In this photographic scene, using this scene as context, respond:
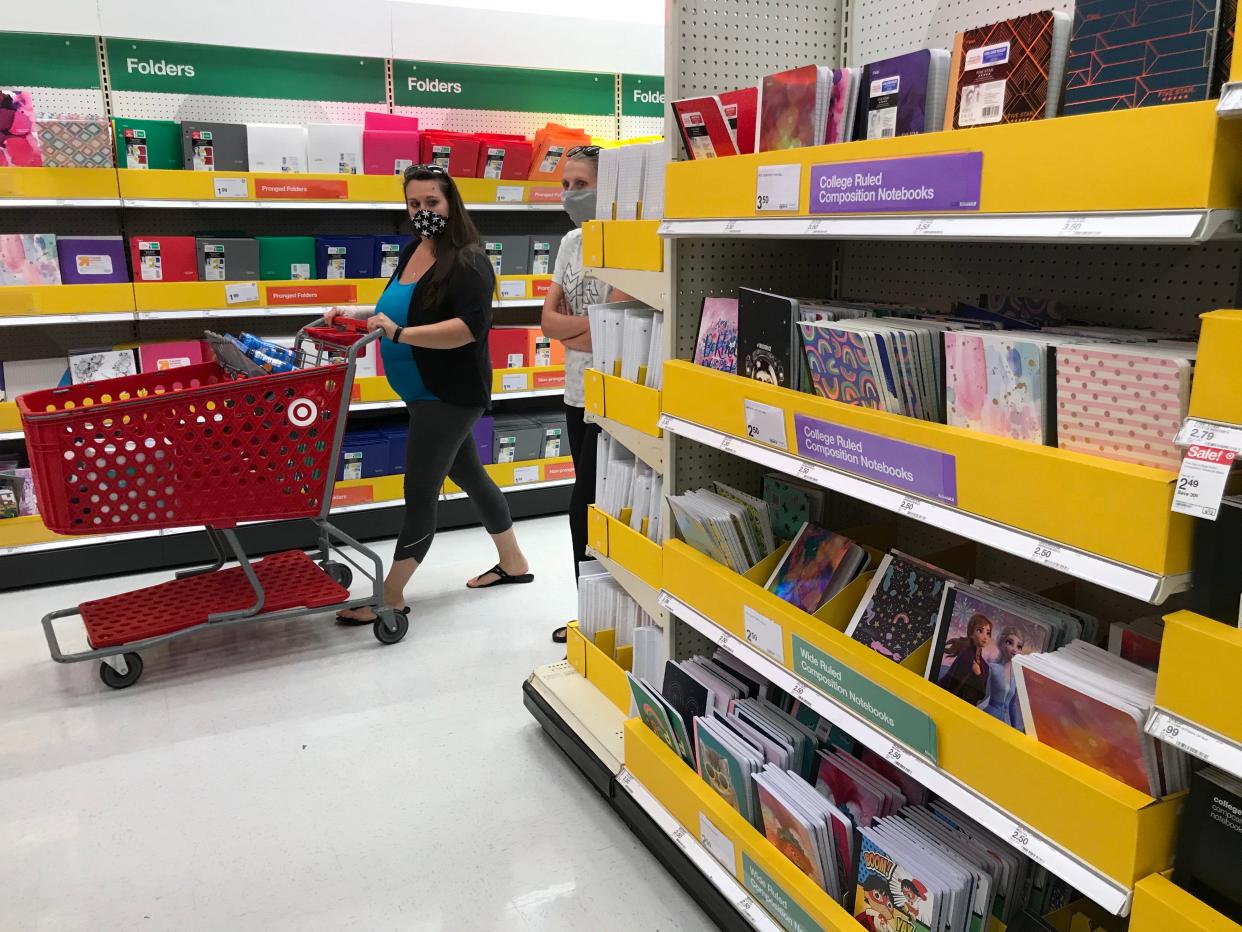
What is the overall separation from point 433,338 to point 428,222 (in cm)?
42

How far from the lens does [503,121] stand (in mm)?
5504

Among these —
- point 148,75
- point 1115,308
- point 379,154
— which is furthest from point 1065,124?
point 148,75

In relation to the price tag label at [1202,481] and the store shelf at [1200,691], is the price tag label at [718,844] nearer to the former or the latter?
the store shelf at [1200,691]

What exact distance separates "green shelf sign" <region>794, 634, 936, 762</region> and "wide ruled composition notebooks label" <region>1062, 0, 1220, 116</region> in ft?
3.33

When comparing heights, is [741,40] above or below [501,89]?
below

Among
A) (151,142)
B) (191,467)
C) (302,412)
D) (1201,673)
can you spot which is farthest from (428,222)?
(1201,673)

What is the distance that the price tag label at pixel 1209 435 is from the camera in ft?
3.76

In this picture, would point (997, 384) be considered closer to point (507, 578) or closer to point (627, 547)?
point (627, 547)

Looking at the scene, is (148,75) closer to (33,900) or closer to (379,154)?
(379,154)

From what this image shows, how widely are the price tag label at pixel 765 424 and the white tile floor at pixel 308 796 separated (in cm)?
116

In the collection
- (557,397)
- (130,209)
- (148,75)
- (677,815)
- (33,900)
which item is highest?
(148,75)

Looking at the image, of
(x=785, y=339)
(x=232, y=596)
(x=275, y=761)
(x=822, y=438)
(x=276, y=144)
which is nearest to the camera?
(x=822, y=438)

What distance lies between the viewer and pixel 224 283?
15.1ft

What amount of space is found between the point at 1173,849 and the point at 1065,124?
101cm
